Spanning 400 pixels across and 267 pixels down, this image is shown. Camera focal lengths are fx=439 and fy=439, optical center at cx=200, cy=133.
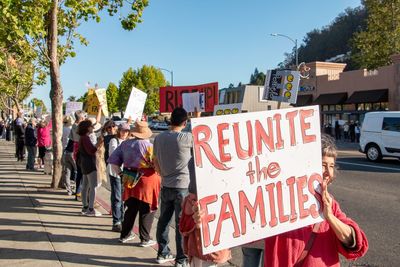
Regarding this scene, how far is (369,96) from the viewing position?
34.1 meters

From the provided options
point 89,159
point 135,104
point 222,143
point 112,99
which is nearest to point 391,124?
point 135,104

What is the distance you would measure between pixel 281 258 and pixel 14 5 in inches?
282

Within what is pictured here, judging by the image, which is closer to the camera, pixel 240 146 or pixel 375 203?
pixel 240 146

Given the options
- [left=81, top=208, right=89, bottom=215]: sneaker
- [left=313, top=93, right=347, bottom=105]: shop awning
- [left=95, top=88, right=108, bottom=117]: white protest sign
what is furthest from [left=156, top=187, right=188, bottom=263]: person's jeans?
[left=313, top=93, right=347, bottom=105]: shop awning

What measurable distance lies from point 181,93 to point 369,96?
95.0 feet

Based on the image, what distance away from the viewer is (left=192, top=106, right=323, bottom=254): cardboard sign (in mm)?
2504

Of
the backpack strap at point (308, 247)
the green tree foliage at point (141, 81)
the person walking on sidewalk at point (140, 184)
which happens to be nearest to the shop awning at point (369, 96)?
the person walking on sidewalk at point (140, 184)

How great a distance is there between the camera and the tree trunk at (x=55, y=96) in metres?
10.1

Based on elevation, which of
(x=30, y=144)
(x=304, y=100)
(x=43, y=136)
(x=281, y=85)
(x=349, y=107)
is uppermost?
(x=304, y=100)

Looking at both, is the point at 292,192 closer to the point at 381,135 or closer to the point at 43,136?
the point at 43,136

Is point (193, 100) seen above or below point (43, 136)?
above

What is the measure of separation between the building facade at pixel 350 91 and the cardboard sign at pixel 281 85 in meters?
20.1

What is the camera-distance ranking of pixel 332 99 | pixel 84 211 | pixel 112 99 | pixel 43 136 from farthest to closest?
pixel 112 99
pixel 332 99
pixel 43 136
pixel 84 211

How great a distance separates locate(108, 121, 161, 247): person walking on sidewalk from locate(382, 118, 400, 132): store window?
12.8 m
